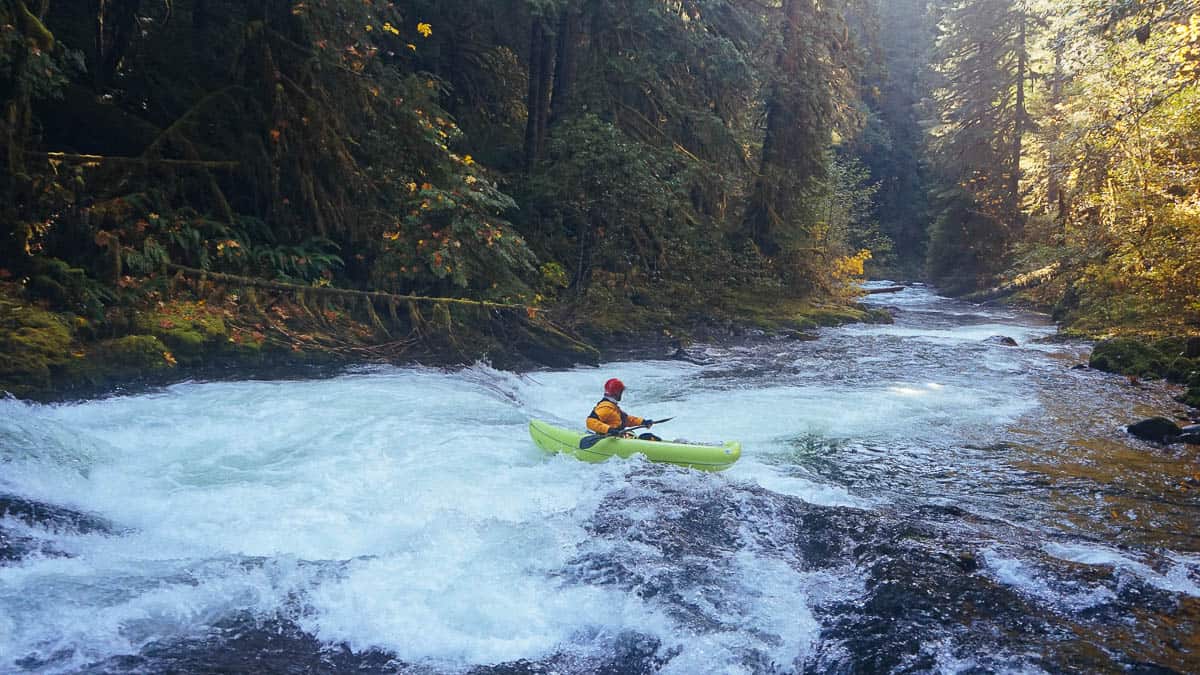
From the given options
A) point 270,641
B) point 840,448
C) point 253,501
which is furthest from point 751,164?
point 270,641

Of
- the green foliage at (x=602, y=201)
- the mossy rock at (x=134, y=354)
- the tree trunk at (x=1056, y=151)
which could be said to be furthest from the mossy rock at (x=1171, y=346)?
the mossy rock at (x=134, y=354)

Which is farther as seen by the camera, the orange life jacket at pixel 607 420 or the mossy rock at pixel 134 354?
the mossy rock at pixel 134 354

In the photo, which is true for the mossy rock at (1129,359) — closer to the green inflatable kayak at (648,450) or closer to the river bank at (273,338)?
the river bank at (273,338)

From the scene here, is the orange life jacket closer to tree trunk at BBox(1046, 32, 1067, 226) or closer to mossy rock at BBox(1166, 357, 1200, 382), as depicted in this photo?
mossy rock at BBox(1166, 357, 1200, 382)

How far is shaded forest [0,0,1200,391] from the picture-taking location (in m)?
10.3

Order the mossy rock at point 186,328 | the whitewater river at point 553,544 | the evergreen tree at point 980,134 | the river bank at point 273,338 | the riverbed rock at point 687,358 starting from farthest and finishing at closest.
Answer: the evergreen tree at point 980,134 → the riverbed rock at point 687,358 → the mossy rock at point 186,328 → the river bank at point 273,338 → the whitewater river at point 553,544

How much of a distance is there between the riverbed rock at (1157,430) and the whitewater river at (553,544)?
0.23 m

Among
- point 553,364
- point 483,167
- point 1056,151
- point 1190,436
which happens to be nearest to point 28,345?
point 553,364

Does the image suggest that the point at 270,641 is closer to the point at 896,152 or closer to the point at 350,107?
the point at 350,107

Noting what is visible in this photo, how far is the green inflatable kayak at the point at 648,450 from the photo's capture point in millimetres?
7738

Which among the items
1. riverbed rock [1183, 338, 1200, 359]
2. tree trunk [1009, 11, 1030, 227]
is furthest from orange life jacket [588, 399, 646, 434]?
tree trunk [1009, 11, 1030, 227]

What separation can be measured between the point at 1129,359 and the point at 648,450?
392 inches

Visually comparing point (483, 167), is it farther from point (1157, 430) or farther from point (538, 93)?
point (1157, 430)

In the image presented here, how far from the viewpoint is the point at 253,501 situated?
6395 millimetres
